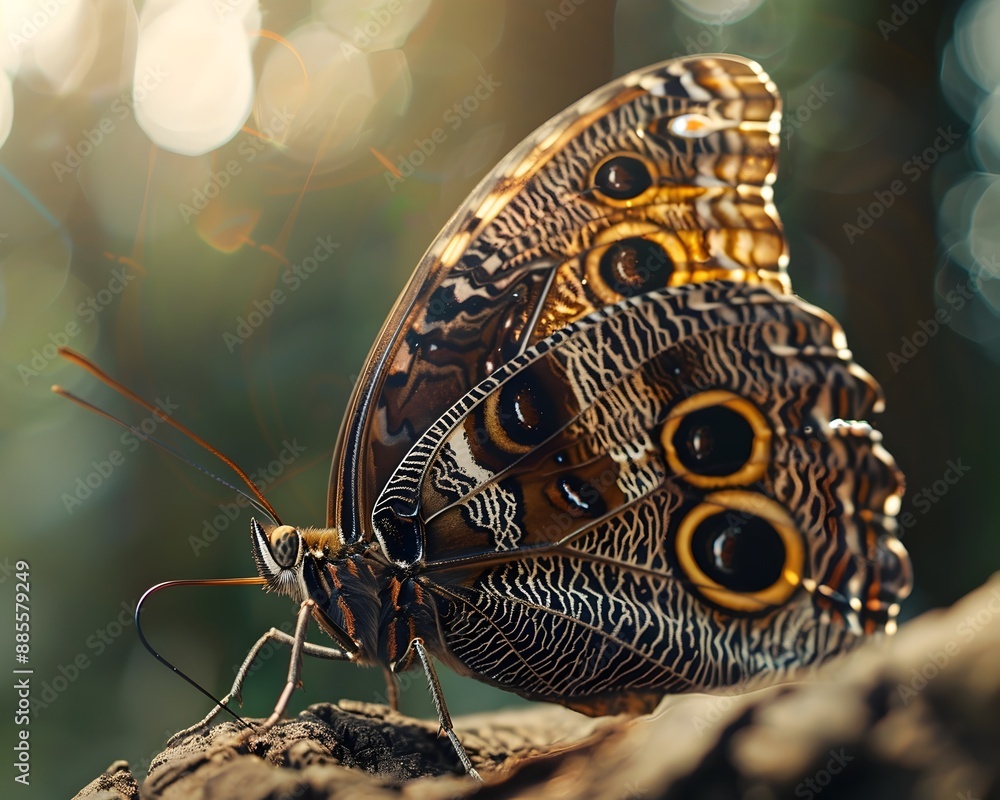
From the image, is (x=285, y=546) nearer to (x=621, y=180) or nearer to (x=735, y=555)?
(x=735, y=555)

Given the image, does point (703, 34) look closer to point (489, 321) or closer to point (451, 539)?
point (489, 321)

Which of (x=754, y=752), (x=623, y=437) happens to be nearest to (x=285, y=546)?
(x=623, y=437)

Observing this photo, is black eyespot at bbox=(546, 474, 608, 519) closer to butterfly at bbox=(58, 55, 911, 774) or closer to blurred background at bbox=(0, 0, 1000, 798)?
butterfly at bbox=(58, 55, 911, 774)

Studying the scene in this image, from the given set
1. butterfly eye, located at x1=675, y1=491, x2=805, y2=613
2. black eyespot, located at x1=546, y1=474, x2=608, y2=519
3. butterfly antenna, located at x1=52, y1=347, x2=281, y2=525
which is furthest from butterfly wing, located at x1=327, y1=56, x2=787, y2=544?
butterfly eye, located at x1=675, y1=491, x2=805, y2=613

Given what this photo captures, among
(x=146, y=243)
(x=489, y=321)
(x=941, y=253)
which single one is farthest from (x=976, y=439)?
(x=146, y=243)

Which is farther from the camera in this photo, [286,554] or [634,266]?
[634,266]

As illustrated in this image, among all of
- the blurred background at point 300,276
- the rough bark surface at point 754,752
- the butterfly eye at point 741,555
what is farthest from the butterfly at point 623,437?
the blurred background at point 300,276
